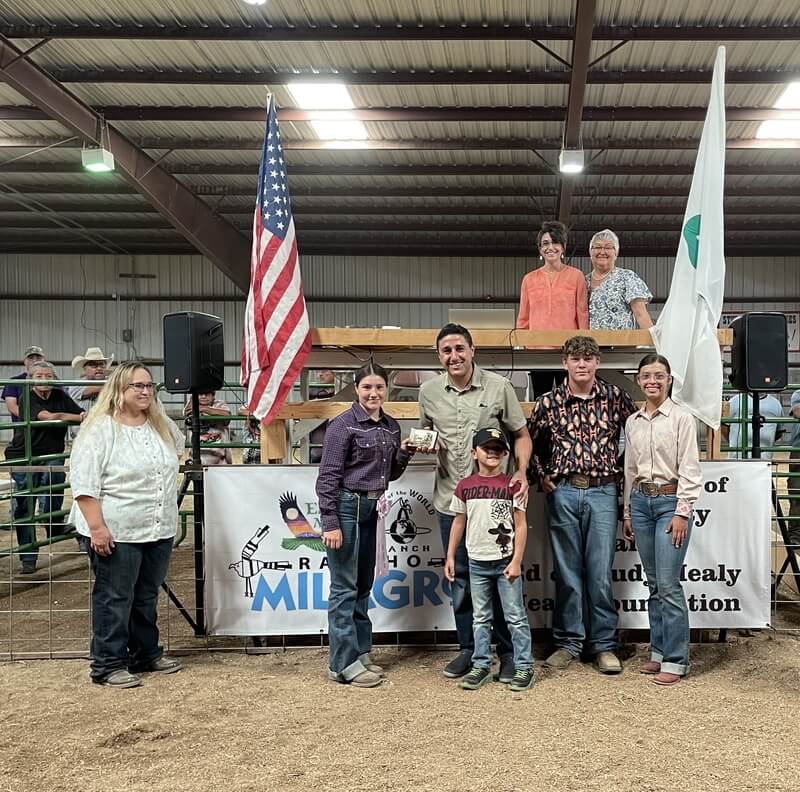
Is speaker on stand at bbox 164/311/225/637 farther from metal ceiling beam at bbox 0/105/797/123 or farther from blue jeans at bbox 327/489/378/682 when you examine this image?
metal ceiling beam at bbox 0/105/797/123

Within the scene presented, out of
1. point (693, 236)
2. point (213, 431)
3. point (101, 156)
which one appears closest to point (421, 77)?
point (101, 156)

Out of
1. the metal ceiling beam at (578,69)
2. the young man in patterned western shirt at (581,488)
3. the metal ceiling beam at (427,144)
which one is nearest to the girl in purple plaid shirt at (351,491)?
the young man in patterned western shirt at (581,488)

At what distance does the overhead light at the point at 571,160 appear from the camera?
10773 millimetres

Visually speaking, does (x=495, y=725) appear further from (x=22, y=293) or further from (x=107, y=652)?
(x=22, y=293)

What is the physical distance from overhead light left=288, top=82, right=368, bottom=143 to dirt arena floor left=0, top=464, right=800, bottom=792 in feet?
25.7

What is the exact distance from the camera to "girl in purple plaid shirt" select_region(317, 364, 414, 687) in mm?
3752

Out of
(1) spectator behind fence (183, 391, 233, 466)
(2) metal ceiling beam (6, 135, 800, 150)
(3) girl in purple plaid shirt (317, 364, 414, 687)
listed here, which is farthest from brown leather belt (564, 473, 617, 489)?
(2) metal ceiling beam (6, 135, 800, 150)

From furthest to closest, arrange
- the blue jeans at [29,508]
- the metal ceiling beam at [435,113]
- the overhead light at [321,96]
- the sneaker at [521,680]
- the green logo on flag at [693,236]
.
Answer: the metal ceiling beam at [435,113]
the overhead light at [321,96]
the blue jeans at [29,508]
the green logo on flag at [693,236]
the sneaker at [521,680]

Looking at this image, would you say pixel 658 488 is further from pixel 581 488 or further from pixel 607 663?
pixel 607 663

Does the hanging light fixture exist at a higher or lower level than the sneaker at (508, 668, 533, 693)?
higher

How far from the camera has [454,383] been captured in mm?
3883

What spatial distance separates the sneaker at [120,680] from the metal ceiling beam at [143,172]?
25.9ft

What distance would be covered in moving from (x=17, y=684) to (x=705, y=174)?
438cm

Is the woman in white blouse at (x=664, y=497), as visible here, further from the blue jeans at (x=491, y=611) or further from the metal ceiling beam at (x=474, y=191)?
the metal ceiling beam at (x=474, y=191)
